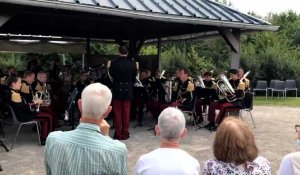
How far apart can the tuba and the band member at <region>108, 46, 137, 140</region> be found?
92.2 inches

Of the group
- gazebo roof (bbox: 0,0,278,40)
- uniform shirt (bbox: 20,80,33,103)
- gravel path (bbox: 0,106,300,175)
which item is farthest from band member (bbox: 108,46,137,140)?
uniform shirt (bbox: 20,80,33,103)

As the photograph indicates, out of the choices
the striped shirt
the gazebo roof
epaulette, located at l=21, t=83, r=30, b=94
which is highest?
the gazebo roof

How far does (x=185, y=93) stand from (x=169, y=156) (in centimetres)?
660

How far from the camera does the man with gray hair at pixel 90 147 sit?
2287mm

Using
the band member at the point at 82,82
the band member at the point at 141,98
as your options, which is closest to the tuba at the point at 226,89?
the band member at the point at 141,98

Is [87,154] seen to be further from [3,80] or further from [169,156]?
[3,80]

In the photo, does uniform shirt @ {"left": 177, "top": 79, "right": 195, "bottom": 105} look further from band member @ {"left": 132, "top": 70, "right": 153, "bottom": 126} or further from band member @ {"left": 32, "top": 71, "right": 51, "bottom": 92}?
band member @ {"left": 32, "top": 71, "right": 51, "bottom": 92}

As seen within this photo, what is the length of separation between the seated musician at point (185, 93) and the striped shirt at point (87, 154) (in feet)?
22.1

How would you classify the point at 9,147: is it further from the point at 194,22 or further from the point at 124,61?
the point at 194,22

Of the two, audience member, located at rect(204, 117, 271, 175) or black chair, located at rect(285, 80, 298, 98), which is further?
black chair, located at rect(285, 80, 298, 98)

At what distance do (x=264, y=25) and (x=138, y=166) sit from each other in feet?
26.2

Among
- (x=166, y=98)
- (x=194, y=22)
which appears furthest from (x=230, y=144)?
(x=166, y=98)

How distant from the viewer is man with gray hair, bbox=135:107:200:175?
254cm

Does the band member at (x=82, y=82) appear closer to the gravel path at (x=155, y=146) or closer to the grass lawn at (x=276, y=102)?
the gravel path at (x=155, y=146)
